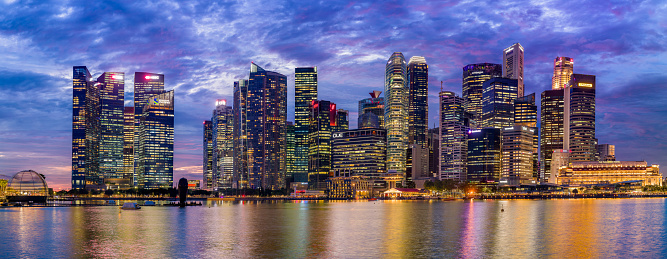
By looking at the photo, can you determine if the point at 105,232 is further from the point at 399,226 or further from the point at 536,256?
the point at 536,256

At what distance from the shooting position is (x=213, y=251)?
66938mm

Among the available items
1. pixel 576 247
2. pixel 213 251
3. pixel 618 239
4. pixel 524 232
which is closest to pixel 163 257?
pixel 213 251

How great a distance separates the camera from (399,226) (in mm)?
104688

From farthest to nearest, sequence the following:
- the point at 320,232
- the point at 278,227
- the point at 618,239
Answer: the point at 278,227 < the point at 320,232 < the point at 618,239

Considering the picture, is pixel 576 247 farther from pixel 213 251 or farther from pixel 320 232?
pixel 213 251

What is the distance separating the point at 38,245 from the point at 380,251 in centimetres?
4761

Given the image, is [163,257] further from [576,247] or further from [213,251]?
[576,247]

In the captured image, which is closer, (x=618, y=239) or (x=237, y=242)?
(x=237, y=242)

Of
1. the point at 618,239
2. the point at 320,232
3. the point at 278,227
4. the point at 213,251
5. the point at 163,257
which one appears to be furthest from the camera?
the point at 278,227

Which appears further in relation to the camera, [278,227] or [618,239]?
[278,227]

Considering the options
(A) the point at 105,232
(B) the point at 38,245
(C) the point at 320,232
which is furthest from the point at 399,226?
(B) the point at 38,245

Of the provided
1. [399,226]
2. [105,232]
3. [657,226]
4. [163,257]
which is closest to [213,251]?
[163,257]

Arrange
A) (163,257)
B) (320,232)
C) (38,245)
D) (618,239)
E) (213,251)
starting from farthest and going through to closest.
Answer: (320,232)
(618,239)
(38,245)
(213,251)
(163,257)

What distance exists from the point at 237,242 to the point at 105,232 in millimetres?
29279
